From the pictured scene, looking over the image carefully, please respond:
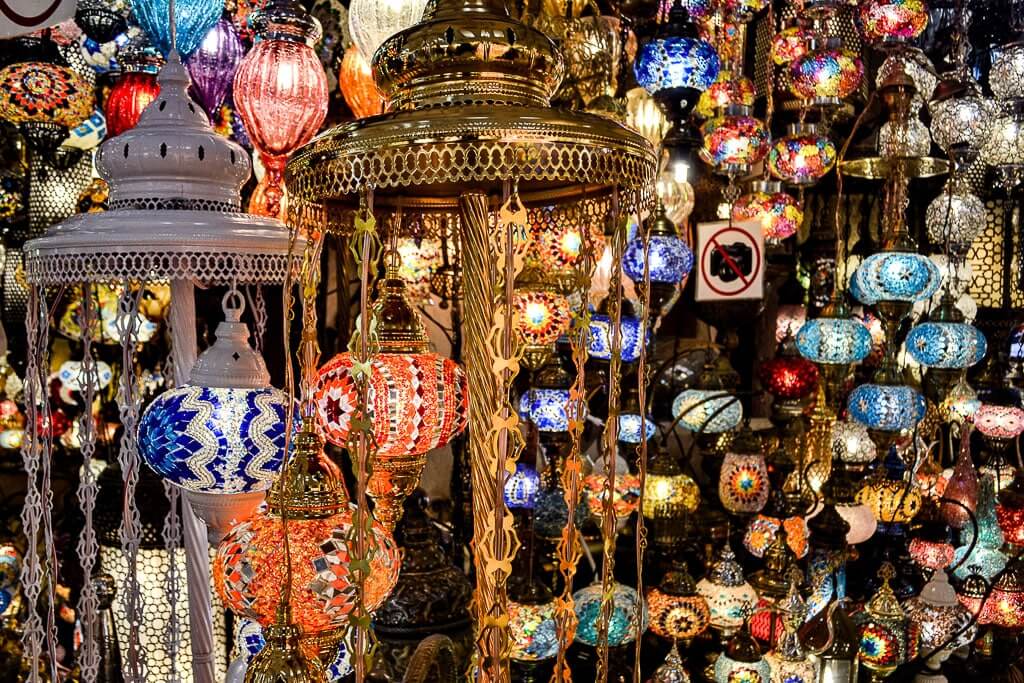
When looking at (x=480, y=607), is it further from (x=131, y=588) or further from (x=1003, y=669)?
(x=1003, y=669)

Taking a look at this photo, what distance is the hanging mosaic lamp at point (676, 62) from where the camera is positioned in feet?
5.64

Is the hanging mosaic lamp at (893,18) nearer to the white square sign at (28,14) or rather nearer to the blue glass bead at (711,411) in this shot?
the blue glass bead at (711,411)

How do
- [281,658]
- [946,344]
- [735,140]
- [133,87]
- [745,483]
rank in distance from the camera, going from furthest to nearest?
[946,344]
[745,483]
[735,140]
[133,87]
[281,658]

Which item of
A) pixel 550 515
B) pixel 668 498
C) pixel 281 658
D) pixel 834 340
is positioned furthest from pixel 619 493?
pixel 281 658

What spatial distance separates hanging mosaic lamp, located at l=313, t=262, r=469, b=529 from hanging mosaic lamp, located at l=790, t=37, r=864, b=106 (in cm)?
134

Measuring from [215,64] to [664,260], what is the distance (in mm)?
988

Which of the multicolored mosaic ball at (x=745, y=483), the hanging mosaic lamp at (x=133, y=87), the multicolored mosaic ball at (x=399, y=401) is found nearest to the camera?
the multicolored mosaic ball at (x=399, y=401)

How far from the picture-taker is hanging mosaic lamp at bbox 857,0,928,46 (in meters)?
1.85

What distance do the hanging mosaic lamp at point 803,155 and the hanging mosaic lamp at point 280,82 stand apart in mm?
1239

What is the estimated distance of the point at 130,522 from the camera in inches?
48.5

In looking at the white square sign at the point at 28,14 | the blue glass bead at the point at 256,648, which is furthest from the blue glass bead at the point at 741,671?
the white square sign at the point at 28,14

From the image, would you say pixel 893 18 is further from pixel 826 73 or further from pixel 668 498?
pixel 668 498

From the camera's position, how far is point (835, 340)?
6.88 ft

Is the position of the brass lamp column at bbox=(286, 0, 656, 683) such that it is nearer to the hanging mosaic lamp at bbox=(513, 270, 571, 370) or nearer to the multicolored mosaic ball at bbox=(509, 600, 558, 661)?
the hanging mosaic lamp at bbox=(513, 270, 571, 370)
